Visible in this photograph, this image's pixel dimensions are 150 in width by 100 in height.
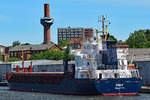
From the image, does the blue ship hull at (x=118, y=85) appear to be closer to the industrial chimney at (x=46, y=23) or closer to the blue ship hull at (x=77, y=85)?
the blue ship hull at (x=77, y=85)

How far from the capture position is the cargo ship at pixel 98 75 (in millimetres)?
49281

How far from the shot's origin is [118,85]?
161ft

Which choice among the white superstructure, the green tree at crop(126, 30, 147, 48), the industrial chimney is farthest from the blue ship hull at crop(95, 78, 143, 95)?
the industrial chimney

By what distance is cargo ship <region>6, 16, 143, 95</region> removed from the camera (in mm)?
49281

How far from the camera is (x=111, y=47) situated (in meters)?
54.0

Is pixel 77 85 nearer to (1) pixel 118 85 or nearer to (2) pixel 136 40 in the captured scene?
(1) pixel 118 85

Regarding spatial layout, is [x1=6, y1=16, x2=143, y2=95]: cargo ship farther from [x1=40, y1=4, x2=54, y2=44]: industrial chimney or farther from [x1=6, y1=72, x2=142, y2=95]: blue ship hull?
[x1=40, y1=4, x2=54, y2=44]: industrial chimney

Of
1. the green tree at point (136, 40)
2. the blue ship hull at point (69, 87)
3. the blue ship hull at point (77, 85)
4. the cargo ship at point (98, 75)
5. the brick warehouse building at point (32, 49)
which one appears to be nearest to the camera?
the blue ship hull at point (77, 85)

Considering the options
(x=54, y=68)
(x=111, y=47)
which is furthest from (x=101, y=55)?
(x=54, y=68)

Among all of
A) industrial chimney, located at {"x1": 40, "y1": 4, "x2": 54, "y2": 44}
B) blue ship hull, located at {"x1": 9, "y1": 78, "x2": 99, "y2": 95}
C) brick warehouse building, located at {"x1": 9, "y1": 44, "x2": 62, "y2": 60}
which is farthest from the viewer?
industrial chimney, located at {"x1": 40, "y1": 4, "x2": 54, "y2": 44}

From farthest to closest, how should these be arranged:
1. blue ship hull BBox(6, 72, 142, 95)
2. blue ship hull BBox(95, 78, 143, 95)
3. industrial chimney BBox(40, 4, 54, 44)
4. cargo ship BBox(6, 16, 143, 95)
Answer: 1. industrial chimney BBox(40, 4, 54, 44)
2. cargo ship BBox(6, 16, 143, 95)
3. blue ship hull BBox(6, 72, 142, 95)
4. blue ship hull BBox(95, 78, 143, 95)

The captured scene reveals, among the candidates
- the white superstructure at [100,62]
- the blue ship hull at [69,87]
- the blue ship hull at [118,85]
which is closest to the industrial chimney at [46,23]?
the blue ship hull at [69,87]

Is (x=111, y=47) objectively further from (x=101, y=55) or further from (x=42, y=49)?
(x=42, y=49)

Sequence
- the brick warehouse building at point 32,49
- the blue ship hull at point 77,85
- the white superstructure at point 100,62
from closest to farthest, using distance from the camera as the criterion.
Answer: the blue ship hull at point 77,85 < the white superstructure at point 100,62 < the brick warehouse building at point 32,49
